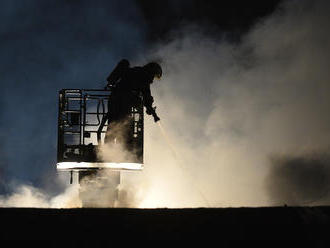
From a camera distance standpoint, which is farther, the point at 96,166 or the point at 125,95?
the point at 125,95

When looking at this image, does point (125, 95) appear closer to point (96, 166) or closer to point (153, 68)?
point (153, 68)

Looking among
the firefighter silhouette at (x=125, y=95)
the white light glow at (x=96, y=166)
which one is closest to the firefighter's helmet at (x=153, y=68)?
the firefighter silhouette at (x=125, y=95)

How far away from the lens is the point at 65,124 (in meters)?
10.5

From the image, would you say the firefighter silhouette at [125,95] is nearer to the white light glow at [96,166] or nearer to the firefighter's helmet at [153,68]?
the firefighter's helmet at [153,68]

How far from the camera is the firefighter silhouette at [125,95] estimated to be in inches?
403

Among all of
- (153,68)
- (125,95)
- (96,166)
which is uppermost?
(153,68)

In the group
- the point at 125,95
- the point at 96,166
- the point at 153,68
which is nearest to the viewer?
the point at 96,166

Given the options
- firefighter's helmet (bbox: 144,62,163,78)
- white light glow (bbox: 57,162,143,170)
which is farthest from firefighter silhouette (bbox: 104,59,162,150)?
white light glow (bbox: 57,162,143,170)

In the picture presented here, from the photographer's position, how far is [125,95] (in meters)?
10.3

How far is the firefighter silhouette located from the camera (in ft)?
33.6

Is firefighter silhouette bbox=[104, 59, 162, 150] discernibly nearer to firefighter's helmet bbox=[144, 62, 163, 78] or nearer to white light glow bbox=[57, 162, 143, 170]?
firefighter's helmet bbox=[144, 62, 163, 78]

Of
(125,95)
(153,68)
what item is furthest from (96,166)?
(153,68)
